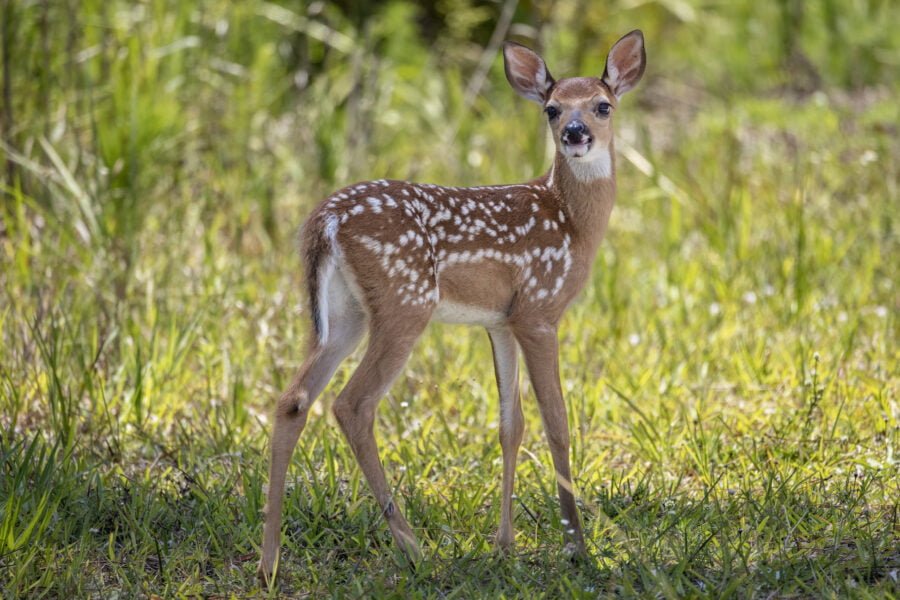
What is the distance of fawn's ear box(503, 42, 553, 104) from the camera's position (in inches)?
182

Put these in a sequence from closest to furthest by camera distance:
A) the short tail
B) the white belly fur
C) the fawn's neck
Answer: the short tail < the white belly fur < the fawn's neck

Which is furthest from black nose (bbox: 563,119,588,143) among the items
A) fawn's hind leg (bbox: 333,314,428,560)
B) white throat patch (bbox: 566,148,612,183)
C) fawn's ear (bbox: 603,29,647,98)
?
fawn's hind leg (bbox: 333,314,428,560)

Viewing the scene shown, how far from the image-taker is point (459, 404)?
5.25 metres

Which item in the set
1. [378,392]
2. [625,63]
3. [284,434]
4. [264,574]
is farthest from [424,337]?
[264,574]

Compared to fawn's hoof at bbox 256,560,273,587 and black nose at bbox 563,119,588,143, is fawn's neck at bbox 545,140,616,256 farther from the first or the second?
fawn's hoof at bbox 256,560,273,587

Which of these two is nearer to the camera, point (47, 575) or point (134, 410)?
point (47, 575)

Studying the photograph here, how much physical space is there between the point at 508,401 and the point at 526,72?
1.20 m

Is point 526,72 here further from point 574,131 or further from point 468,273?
point 468,273

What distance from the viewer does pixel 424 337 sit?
599 centimetres

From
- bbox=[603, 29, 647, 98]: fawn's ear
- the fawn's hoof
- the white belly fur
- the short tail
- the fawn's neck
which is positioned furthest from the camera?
bbox=[603, 29, 647, 98]: fawn's ear

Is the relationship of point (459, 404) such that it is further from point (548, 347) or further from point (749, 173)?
point (749, 173)

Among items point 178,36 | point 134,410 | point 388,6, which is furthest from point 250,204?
point 388,6

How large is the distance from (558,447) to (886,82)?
264 inches

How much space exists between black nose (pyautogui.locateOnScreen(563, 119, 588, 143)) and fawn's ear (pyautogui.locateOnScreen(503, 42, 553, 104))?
42 centimetres
